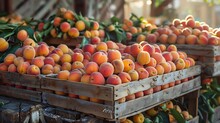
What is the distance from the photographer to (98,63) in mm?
2840

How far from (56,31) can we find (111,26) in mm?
750

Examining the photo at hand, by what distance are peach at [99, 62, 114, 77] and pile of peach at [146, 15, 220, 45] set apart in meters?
1.53

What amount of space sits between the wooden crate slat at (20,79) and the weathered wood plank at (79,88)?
8 cm

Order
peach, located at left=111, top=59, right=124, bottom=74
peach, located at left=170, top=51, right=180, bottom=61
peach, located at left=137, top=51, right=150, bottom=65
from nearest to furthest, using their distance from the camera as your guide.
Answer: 1. peach, located at left=111, top=59, right=124, bottom=74
2. peach, located at left=137, top=51, right=150, bottom=65
3. peach, located at left=170, top=51, right=180, bottom=61

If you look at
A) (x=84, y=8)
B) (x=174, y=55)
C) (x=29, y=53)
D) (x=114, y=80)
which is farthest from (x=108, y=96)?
(x=84, y=8)

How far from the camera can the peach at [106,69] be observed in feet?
8.72

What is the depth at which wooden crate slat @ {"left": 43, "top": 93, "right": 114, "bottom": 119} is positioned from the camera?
8.20 ft

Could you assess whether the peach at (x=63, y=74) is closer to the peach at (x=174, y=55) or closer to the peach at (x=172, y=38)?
the peach at (x=174, y=55)

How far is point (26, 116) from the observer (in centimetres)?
267

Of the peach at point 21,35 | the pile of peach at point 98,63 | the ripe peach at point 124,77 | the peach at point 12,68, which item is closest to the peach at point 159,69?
the pile of peach at point 98,63

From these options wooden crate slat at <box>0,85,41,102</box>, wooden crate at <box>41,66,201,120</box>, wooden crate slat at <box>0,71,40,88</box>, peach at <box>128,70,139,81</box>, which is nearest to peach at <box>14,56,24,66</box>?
wooden crate slat at <box>0,71,40,88</box>

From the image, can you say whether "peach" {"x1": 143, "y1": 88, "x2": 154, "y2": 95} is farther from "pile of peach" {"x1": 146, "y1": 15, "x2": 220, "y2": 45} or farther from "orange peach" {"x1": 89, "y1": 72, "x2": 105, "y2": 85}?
"pile of peach" {"x1": 146, "y1": 15, "x2": 220, "y2": 45}

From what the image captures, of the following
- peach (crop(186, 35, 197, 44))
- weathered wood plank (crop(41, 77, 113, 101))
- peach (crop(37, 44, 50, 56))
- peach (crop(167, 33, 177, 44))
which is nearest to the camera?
weathered wood plank (crop(41, 77, 113, 101))

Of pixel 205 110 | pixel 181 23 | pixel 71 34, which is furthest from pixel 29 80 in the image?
pixel 181 23
